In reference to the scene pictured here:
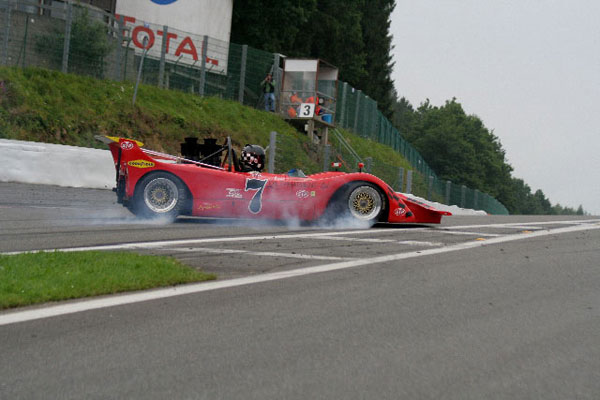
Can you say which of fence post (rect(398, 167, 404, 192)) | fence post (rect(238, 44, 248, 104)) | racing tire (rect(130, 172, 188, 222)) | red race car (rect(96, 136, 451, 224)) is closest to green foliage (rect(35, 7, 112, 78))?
fence post (rect(238, 44, 248, 104))

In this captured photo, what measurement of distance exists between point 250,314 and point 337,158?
17.2 meters

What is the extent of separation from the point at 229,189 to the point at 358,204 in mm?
1876

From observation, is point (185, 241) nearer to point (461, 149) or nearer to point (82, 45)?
point (82, 45)

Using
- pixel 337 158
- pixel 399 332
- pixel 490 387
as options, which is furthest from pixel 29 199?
pixel 337 158

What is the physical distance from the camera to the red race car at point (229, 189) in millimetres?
9352

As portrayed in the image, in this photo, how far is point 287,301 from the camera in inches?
189

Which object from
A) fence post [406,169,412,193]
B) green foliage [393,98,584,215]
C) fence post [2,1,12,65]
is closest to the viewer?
fence post [2,1,12,65]

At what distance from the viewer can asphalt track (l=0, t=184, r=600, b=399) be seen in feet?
10.7

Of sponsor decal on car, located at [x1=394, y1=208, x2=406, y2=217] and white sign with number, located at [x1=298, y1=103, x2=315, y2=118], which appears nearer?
sponsor decal on car, located at [x1=394, y1=208, x2=406, y2=217]

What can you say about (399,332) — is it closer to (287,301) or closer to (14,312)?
(287,301)

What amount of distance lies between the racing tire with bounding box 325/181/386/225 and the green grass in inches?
156

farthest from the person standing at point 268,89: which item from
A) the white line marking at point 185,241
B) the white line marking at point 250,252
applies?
the white line marking at point 250,252

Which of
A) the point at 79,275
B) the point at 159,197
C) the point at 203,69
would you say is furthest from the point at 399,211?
the point at 203,69

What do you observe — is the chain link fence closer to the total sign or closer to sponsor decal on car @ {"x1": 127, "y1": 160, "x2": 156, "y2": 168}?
the total sign
